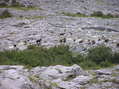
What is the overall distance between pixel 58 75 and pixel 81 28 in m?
8.95

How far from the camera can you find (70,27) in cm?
1598

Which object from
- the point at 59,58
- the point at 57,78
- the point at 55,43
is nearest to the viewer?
the point at 57,78

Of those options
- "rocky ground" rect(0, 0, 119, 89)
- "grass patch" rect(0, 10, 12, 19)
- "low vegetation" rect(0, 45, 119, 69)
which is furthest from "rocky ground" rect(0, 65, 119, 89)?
"grass patch" rect(0, 10, 12, 19)

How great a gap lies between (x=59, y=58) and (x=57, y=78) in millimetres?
2063

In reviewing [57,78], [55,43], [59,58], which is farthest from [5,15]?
[57,78]

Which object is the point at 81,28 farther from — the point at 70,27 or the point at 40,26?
the point at 40,26

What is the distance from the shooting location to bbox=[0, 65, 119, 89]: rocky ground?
5814 millimetres

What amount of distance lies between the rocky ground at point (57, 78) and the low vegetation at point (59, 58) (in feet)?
2.34

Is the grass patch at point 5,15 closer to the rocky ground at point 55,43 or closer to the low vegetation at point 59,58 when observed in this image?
the rocky ground at point 55,43

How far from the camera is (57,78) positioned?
6980mm

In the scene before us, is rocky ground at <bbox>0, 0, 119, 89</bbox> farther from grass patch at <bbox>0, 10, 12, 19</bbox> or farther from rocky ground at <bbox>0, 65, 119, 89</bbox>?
grass patch at <bbox>0, 10, 12, 19</bbox>

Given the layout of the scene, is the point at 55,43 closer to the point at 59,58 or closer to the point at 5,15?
the point at 59,58

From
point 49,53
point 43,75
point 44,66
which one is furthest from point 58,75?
point 49,53

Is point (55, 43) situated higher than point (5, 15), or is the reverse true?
point (5, 15)
